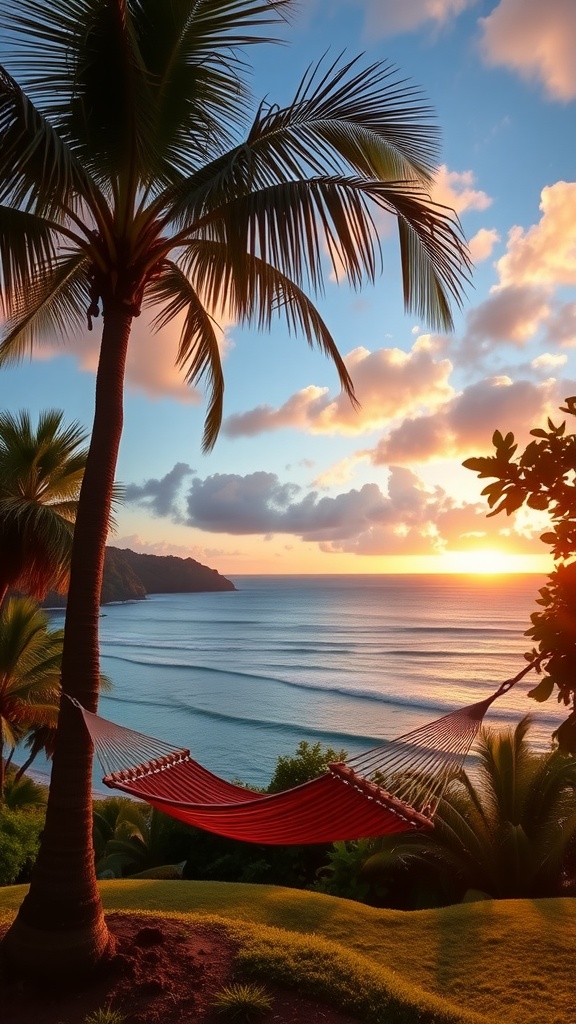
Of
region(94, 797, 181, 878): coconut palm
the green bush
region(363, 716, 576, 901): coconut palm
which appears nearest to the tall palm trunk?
region(363, 716, 576, 901): coconut palm

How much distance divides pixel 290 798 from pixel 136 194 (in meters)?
2.89

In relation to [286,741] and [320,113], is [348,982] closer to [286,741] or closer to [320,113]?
[320,113]

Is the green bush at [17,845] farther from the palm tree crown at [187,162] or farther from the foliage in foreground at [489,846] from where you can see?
the palm tree crown at [187,162]

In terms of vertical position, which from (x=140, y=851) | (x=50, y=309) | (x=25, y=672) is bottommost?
(x=140, y=851)

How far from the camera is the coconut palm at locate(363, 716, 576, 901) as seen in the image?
5480mm

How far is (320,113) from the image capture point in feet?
10.7

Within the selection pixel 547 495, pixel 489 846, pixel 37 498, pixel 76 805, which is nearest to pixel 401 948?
pixel 76 805

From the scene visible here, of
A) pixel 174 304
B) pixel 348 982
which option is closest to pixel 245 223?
pixel 174 304

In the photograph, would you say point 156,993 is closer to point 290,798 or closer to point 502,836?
point 290,798

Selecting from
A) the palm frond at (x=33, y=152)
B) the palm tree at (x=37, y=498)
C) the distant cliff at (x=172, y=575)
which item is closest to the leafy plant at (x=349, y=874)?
the palm tree at (x=37, y=498)

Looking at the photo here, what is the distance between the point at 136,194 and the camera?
11.4 feet

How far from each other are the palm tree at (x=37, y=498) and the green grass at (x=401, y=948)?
11.5 feet

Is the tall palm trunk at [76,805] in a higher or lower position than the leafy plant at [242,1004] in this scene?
higher

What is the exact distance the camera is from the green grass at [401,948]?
10.3ft
